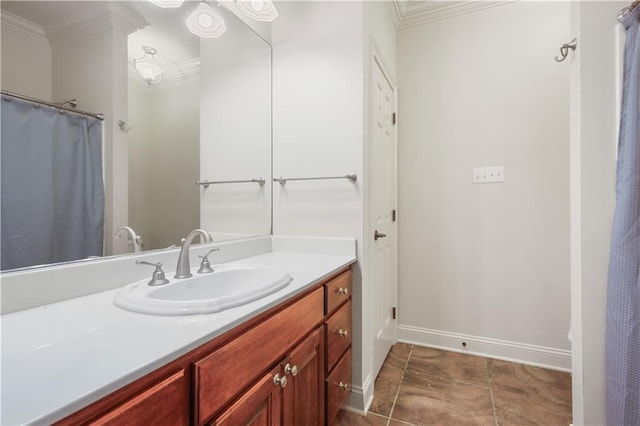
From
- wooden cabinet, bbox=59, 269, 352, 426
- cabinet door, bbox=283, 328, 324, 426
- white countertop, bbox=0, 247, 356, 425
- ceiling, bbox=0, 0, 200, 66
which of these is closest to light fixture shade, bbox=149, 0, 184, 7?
ceiling, bbox=0, 0, 200, 66

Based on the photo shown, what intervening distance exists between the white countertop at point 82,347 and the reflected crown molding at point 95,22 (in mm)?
776

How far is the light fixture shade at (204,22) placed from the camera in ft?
4.34

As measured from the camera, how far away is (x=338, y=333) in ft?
4.37

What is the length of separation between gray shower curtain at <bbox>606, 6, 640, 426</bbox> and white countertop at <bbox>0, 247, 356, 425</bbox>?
1.21 m

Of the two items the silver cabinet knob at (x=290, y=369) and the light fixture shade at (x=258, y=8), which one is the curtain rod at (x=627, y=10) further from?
the silver cabinet knob at (x=290, y=369)

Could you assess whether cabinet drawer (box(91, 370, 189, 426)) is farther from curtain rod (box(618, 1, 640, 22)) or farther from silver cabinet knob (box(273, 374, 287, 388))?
curtain rod (box(618, 1, 640, 22))

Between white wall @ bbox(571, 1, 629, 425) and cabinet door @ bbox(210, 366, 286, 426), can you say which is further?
white wall @ bbox(571, 1, 629, 425)

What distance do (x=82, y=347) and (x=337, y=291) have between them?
942 mm

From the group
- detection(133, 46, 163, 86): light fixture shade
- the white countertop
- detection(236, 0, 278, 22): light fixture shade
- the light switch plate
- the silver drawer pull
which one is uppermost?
detection(236, 0, 278, 22): light fixture shade

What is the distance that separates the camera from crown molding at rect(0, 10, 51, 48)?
77cm

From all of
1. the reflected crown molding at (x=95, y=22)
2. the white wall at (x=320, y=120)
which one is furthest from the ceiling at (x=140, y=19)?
the white wall at (x=320, y=120)

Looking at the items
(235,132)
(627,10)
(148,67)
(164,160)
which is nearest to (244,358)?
(164,160)

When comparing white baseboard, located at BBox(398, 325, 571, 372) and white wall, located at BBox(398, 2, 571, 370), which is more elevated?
white wall, located at BBox(398, 2, 571, 370)

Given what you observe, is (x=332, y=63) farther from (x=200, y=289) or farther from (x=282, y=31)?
(x=200, y=289)
